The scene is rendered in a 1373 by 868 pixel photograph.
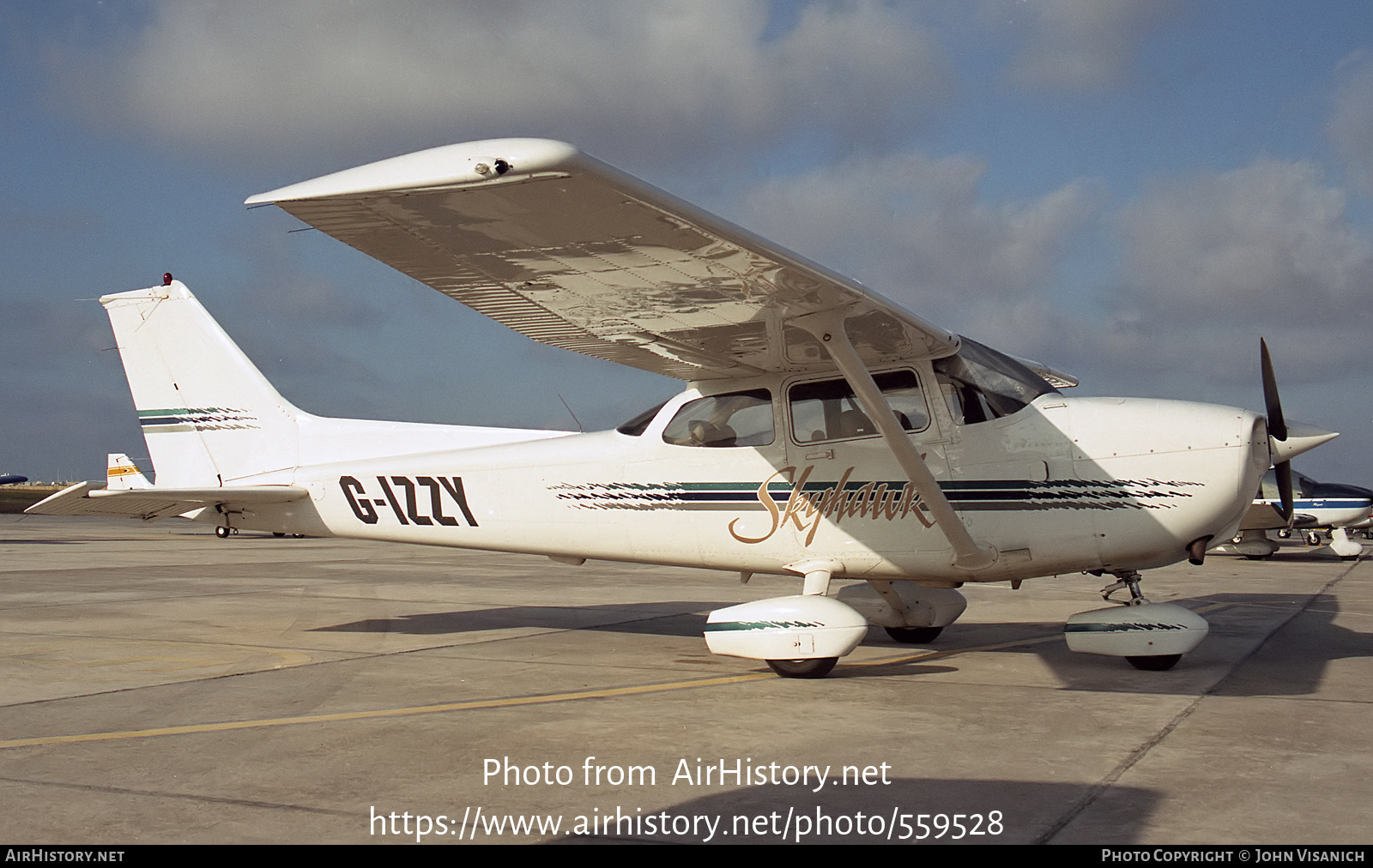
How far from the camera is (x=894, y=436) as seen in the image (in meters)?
6.52

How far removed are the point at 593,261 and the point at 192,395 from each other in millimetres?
5846

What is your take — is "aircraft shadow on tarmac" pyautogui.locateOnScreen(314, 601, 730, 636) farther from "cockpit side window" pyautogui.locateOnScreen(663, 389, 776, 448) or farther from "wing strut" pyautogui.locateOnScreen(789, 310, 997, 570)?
"wing strut" pyautogui.locateOnScreen(789, 310, 997, 570)

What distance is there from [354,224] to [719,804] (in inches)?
116

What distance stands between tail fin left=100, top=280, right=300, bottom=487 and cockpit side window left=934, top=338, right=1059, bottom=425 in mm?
5736

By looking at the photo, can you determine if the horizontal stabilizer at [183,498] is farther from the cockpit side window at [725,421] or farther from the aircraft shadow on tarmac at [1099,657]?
the cockpit side window at [725,421]

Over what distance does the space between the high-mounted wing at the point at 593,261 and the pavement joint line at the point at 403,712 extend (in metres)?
2.19

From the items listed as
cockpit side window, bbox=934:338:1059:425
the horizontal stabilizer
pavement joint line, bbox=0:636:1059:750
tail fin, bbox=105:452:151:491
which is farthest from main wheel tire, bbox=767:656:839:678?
tail fin, bbox=105:452:151:491

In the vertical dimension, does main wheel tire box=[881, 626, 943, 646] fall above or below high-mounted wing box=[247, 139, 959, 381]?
below

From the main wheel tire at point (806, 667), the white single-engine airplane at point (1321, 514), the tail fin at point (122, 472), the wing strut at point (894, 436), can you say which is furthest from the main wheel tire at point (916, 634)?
the tail fin at point (122, 472)

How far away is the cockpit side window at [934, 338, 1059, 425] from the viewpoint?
278 inches

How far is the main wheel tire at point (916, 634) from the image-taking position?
8438 mm

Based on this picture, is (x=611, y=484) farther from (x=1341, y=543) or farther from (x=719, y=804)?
(x=1341, y=543)

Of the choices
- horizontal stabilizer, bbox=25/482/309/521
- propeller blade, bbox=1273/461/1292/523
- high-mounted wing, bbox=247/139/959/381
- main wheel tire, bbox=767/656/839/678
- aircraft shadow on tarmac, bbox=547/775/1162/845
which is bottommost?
main wheel tire, bbox=767/656/839/678

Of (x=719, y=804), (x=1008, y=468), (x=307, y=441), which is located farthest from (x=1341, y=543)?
(x=719, y=804)
